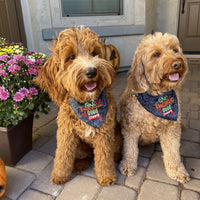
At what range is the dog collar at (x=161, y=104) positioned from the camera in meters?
2.14

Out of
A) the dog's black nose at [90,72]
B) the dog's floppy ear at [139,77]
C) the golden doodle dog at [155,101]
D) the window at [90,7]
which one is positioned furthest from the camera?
the window at [90,7]

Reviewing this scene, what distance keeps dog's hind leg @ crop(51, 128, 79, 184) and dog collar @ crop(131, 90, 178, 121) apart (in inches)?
31.9

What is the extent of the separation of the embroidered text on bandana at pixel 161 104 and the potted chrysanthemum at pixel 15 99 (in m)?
1.23

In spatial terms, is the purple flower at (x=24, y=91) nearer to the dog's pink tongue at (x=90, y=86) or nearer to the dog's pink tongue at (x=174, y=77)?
the dog's pink tongue at (x=90, y=86)

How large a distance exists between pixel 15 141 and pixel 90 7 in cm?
441

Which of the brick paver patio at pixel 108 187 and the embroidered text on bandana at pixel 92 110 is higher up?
the embroidered text on bandana at pixel 92 110

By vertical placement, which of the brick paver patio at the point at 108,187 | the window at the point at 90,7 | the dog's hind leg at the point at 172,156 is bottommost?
the brick paver patio at the point at 108,187

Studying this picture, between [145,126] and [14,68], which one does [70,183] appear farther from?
[14,68]

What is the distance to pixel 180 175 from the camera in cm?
217

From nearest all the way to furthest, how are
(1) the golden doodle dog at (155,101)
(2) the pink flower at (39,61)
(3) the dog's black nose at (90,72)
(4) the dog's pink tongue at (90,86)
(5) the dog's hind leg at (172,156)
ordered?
(3) the dog's black nose at (90,72) → (4) the dog's pink tongue at (90,86) → (1) the golden doodle dog at (155,101) → (5) the dog's hind leg at (172,156) → (2) the pink flower at (39,61)

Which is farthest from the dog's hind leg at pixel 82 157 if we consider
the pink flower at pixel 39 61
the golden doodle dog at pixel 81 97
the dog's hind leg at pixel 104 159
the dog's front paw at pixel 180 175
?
the pink flower at pixel 39 61

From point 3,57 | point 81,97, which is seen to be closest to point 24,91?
point 3,57

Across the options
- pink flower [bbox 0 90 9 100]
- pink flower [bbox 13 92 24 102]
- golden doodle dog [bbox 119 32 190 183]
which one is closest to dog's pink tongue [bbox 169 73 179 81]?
golden doodle dog [bbox 119 32 190 183]

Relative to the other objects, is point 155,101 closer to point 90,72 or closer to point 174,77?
point 174,77
